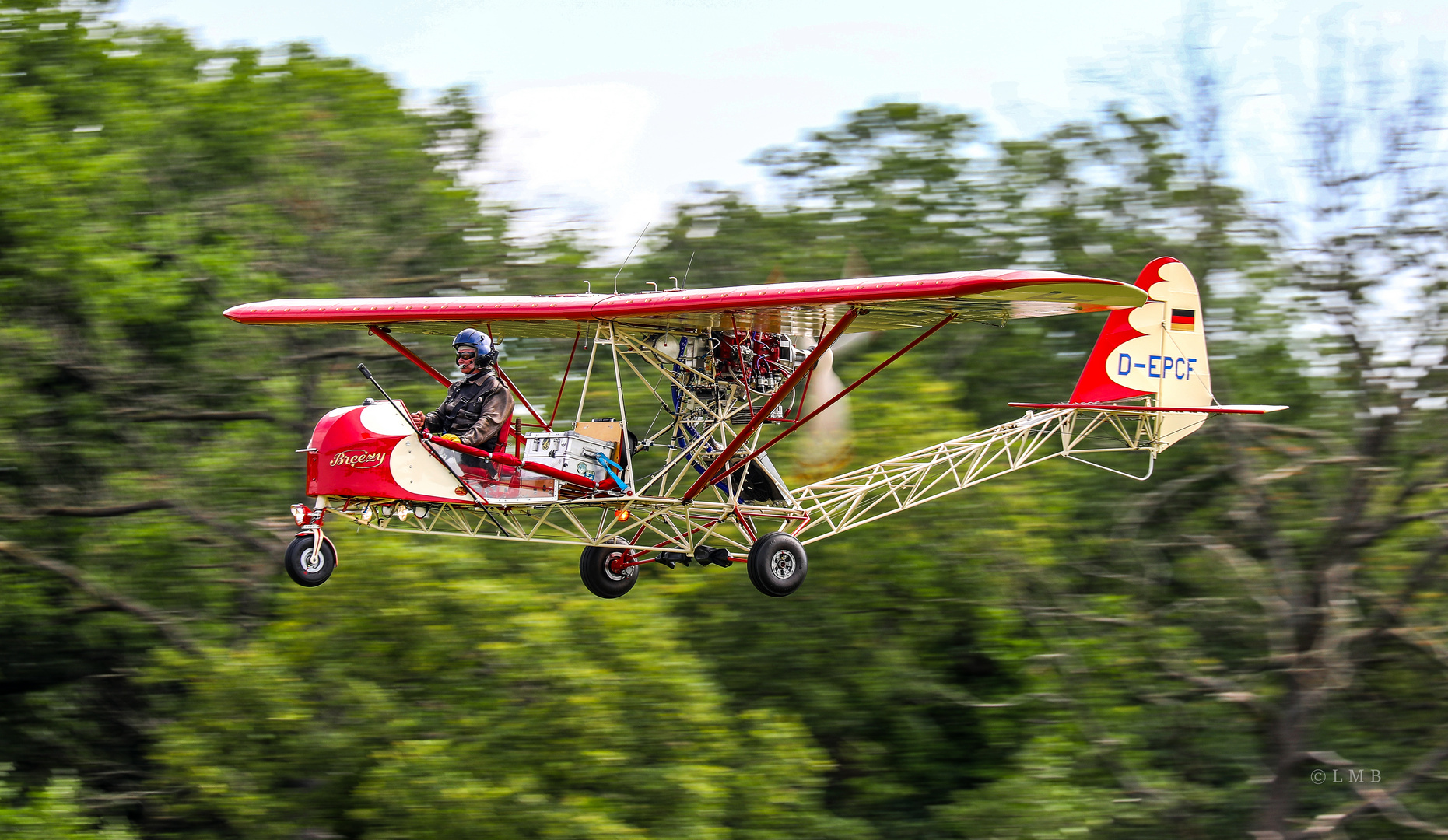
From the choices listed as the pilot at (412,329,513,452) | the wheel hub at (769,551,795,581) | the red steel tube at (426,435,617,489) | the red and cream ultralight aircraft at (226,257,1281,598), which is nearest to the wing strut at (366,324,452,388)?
the red and cream ultralight aircraft at (226,257,1281,598)

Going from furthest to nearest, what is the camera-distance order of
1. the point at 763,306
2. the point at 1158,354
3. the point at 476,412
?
the point at 1158,354 < the point at 476,412 < the point at 763,306

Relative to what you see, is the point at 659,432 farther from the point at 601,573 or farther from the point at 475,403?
the point at 475,403

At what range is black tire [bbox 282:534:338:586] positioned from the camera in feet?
33.7

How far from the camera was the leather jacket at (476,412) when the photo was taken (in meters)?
10.3

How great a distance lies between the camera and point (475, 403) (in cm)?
1049

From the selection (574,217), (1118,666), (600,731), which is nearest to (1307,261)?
(1118,666)

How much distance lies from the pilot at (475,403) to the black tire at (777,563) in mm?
2357

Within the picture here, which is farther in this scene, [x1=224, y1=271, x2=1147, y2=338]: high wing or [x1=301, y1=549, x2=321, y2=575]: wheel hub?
[x1=301, y1=549, x2=321, y2=575]: wheel hub

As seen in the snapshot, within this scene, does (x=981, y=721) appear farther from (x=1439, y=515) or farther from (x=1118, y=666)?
(x=1439, y=515)

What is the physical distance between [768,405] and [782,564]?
58.5 inches

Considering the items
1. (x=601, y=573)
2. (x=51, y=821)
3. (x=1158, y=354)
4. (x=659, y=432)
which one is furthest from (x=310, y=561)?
(x=51, y=821)

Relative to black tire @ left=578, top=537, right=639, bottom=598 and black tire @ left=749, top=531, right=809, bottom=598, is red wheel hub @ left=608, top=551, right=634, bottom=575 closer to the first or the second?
black tire @ left=578, top=537, right=639, bottom=598

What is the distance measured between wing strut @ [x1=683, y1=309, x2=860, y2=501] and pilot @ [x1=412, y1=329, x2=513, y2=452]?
1657 millimetres

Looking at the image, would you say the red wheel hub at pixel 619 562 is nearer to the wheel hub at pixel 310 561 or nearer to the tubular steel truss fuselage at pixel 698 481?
the tubular steel truss fuselage at pixel 698 481
